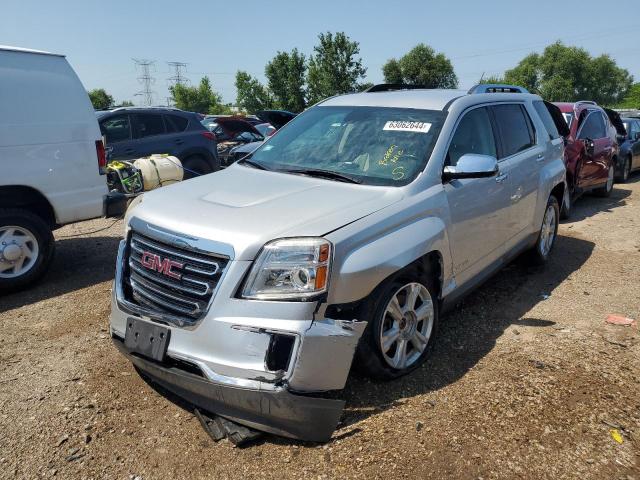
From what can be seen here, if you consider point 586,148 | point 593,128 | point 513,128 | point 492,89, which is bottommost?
point 586,148

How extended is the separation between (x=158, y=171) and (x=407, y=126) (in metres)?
4.56

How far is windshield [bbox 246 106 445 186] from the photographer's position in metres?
3.47

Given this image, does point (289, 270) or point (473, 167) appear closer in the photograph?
point (289, 270)

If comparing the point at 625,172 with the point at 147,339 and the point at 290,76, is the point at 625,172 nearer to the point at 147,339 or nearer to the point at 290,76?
the point at 147,339

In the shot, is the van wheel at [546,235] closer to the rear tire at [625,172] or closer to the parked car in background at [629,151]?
the parked car in background at [629,151]

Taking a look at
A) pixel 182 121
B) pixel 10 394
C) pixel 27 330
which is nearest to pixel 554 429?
pixel 10 394

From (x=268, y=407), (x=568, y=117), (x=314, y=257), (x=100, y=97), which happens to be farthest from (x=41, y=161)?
(x=100, y=97)

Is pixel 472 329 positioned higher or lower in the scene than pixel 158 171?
lower

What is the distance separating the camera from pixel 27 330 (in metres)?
4.14

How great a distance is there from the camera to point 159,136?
9.07 metres

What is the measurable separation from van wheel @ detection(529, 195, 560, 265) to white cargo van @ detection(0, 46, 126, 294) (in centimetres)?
441

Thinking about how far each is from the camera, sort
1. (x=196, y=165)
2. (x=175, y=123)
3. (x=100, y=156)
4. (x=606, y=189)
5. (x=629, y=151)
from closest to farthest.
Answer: (x=100, y=156), (x=175, y=123), (x=196, y=165), (x=606, y=189), (x=629, y=151)

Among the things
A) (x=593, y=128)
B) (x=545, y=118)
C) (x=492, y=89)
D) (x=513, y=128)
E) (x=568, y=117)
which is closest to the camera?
(x=513, y=128)

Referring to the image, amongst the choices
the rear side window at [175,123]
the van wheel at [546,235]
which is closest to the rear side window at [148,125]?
the rear side window at [175,123]
